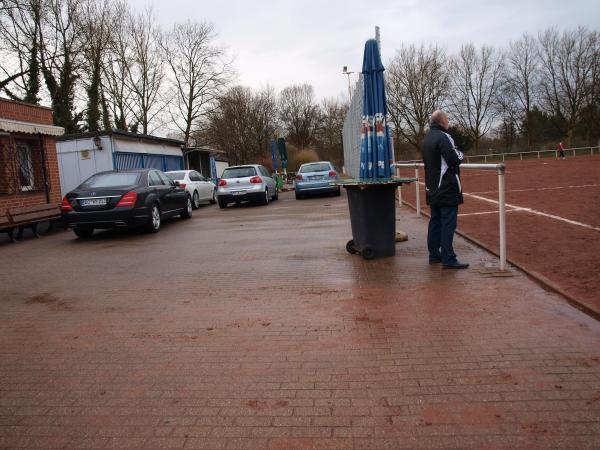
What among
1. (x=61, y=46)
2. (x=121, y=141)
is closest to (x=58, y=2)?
(x=61, y=46)

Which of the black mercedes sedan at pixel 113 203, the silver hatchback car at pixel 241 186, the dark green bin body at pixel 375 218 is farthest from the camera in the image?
the silver hatchback car at pixel 241 186

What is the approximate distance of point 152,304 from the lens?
5.61m

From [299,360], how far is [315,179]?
17430mm

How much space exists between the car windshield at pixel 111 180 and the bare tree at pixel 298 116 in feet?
210

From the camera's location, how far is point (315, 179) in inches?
829

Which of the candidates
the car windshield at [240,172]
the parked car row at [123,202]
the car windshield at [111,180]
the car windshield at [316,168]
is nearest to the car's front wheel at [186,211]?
the parked car row at [123,202]

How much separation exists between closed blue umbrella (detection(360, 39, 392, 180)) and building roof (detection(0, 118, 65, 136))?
1108cm

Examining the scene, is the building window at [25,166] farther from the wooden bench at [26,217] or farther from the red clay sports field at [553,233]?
the red clay sports field at [553,233]

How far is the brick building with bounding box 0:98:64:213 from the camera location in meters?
14.7

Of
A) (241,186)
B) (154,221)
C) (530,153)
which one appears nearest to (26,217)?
(154,221)

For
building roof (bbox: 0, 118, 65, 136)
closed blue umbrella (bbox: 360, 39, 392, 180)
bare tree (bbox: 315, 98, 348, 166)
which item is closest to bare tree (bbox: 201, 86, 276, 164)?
bare tree (bbox: 315, 98, 348, 166)

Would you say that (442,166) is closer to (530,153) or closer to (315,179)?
(315,179)

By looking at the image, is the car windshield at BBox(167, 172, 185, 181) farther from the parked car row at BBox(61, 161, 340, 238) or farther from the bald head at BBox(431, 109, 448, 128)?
the bald head at BBox(431, 109, 448, 128)

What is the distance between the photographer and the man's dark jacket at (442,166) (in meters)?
6.19
